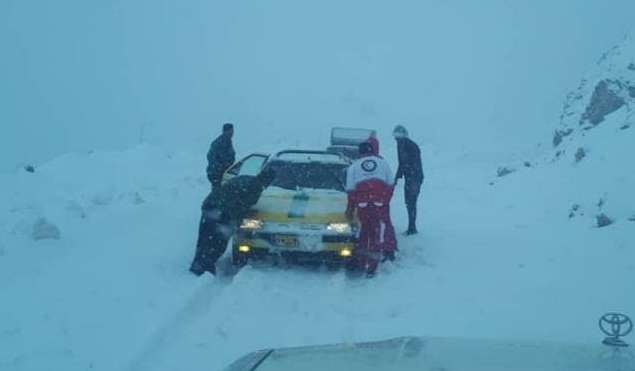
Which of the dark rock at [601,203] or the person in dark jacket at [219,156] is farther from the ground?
the person in dark jacket at [219,156]

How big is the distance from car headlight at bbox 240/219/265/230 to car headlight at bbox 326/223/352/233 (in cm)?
81

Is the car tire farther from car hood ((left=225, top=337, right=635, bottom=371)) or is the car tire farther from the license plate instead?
car hood ((left=225, top=337, right=635, bottom=371))

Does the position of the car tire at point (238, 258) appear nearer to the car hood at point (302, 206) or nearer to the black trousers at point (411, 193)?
the car hood at point (302, 206)

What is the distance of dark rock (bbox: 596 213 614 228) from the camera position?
10953 mm

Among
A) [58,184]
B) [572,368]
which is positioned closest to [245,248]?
[572,368]

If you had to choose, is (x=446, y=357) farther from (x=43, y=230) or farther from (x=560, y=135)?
(x=560, y=135)

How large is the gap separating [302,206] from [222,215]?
1.01 meters

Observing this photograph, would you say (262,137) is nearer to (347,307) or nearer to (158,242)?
(158,242)

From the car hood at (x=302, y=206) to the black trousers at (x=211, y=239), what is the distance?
46 centimetres

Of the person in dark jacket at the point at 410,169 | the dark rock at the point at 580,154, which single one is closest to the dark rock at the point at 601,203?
the person in dark jacket at the point at 410,169

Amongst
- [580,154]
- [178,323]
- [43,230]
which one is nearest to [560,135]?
[580,154]

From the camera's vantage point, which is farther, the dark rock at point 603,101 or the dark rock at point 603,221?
the dark rock at point 603,101

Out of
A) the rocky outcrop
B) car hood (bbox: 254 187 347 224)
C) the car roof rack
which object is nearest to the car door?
the car roof rack

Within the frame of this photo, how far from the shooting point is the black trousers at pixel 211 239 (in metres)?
9.06
